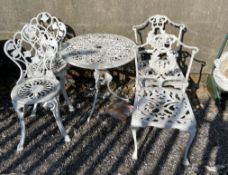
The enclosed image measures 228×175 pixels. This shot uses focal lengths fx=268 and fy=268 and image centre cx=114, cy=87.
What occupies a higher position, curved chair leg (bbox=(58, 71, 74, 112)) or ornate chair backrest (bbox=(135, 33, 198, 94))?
ornate chair backrest (bbox=(135, 33, 198, 94))

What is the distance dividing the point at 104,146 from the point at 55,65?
3.75 feet

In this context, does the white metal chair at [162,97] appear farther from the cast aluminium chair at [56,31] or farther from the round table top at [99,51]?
the cast aluminium chair at [56,31]

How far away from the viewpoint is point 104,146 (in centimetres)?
301

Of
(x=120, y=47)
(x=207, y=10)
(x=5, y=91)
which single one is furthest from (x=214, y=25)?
(x=5, y=91)

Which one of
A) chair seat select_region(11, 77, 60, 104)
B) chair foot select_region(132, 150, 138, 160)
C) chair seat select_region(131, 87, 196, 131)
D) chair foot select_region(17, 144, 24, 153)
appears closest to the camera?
chair seat select_region(131, 87, 196, 131)

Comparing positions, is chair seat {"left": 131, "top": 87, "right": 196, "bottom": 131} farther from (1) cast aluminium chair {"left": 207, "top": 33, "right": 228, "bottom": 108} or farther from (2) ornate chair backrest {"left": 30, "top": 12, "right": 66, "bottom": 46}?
(2) ornate chair backrest {"left": 30, "top": 12, "right": 66, "bottom": 46}

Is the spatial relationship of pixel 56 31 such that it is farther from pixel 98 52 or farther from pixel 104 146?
pixel 104 146

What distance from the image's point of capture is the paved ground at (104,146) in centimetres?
275

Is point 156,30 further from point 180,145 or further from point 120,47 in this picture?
point 180,145

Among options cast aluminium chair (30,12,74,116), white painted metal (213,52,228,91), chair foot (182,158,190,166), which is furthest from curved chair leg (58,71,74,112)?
white painted metal (213,52,228,91)

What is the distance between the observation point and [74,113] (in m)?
3.49

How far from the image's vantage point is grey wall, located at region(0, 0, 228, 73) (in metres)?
3.39

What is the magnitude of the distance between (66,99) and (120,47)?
964mm

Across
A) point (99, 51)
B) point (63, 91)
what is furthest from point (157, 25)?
point (63, 91)
